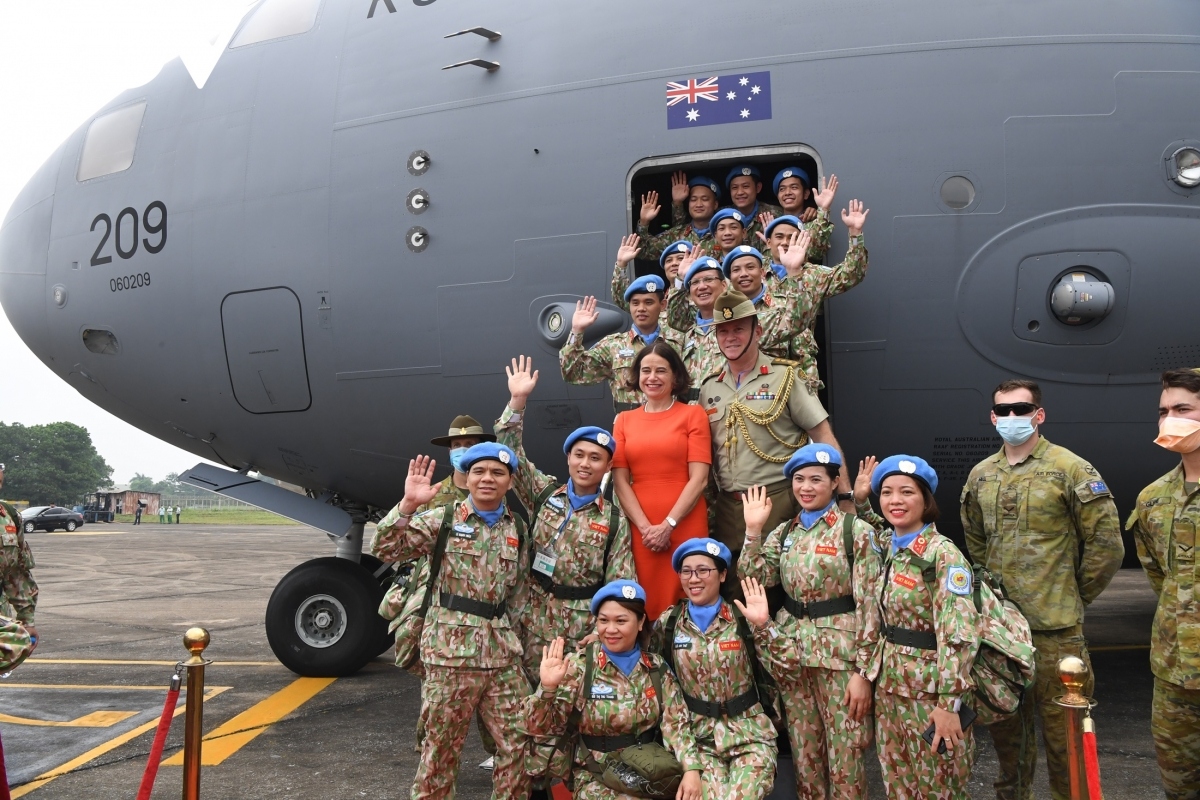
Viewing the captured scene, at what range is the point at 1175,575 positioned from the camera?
395 centimetres

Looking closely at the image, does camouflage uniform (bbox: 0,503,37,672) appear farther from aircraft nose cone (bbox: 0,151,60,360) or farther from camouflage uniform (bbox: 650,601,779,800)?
camouflage uniform (bbox: 650,601,779,800)

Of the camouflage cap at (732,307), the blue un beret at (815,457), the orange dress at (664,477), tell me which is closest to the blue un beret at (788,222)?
the camouflage cap at (732,307)

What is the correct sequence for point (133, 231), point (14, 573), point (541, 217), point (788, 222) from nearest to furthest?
1. point (14, 573)
2. point (788, 222)
3. point (541, 217)
4. point (133, 231)

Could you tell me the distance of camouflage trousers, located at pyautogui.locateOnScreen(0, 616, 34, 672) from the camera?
→ 3.78 meters

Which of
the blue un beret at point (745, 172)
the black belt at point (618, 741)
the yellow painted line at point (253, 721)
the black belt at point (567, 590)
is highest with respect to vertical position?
the blue un beret at point (745, 172)

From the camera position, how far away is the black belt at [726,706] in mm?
4191

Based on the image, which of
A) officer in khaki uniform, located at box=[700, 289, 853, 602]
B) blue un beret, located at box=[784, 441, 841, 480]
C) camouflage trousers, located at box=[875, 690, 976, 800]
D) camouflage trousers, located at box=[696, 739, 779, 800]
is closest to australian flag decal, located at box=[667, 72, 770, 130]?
officer in khaki uniform, located at box=[700, 289, 853, 602]

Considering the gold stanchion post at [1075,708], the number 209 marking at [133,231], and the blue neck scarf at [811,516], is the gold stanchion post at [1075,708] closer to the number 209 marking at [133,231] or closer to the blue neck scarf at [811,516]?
the blue neck scarf at [811,516]

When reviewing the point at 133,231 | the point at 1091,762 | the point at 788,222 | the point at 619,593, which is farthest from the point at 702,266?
the point at 133,231

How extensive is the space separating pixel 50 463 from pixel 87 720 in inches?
4332

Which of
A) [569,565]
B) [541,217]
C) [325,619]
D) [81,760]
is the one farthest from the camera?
[325,619]

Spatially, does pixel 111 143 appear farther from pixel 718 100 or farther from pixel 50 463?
pixel 50 463

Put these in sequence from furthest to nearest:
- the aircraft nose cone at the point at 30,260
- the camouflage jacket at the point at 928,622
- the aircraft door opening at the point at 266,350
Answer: the aircraft nose cone at the point at 30,260, the aircraft door opening at the point at 266,350, the camouflage jacket at the point at 928,622

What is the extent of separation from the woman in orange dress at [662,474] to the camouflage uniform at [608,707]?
51 centimetres
